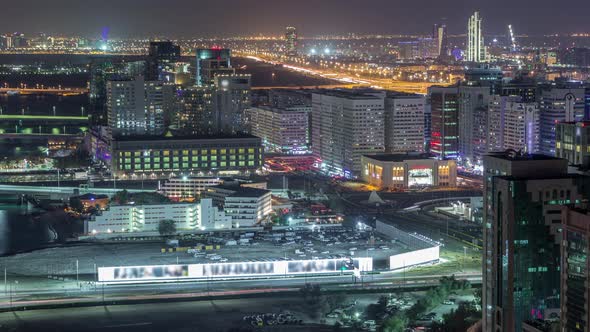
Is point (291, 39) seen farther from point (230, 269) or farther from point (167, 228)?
point (230, 269)

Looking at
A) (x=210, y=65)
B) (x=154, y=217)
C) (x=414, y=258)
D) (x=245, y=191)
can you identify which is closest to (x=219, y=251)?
(x=154, y=217)

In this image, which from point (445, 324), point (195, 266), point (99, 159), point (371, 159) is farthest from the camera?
point (99, 159)

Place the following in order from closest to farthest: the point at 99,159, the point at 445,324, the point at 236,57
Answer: the point at 445,324 → the point at 99,159 → the point at 236,57

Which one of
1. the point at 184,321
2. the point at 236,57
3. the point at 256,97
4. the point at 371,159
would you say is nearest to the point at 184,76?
the point at 256,97

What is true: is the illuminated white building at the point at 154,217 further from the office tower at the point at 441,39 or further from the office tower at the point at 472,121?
the office tower at the point at 441,39

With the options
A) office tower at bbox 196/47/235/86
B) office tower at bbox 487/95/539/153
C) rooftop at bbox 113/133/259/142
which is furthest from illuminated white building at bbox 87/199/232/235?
office tower at bbox 196/47/235/86

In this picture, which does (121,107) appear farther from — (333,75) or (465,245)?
(333,75)
